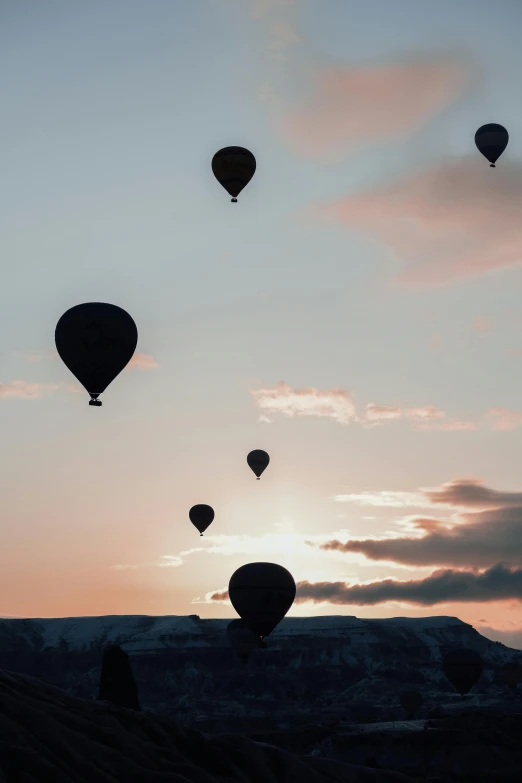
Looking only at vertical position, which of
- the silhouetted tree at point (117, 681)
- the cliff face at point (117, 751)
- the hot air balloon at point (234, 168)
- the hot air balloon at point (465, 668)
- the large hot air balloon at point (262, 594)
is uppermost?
the hot air balloon at point (234, 168)

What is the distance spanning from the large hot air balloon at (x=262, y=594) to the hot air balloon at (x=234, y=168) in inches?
1087

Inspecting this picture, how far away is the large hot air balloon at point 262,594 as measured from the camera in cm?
8288

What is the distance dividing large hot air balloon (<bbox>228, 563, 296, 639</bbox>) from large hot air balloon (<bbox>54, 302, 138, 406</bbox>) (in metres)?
23.9

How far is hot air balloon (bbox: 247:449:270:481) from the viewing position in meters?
109

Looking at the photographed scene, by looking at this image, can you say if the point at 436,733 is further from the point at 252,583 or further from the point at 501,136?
the point at 501,136

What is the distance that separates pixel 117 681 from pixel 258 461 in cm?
3374

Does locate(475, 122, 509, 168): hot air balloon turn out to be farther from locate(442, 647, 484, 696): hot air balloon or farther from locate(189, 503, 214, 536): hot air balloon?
locate(442, 647, 484, 696): hot air balloon

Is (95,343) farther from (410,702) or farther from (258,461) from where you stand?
(410,702)

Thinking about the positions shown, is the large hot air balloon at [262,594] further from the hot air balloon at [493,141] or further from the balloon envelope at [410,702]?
the balloon envelope at [410,702]

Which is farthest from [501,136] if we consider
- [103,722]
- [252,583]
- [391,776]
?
[103,722]

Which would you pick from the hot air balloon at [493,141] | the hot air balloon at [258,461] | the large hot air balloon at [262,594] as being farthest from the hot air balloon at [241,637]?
the hot air balloon at [493,141]

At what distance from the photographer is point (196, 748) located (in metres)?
49.8

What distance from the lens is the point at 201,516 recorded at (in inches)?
4323

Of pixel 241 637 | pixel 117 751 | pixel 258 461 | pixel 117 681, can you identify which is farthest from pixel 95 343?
pixel 241 637
